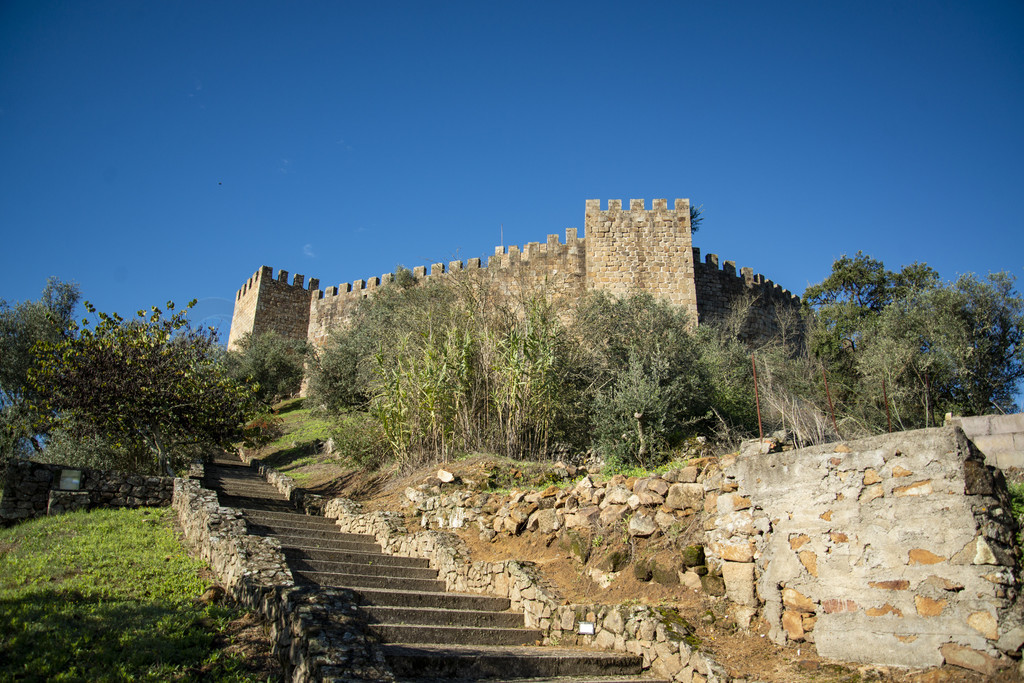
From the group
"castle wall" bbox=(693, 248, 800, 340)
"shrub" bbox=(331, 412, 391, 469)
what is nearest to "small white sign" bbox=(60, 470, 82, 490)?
"shrub" bbox=(331, 412, 391, 469)

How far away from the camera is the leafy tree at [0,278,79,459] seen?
14969 mm

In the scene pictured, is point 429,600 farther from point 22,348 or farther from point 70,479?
point 22,348

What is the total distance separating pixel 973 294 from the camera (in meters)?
14.4

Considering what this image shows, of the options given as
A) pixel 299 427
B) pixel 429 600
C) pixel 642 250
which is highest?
pixel 642 250

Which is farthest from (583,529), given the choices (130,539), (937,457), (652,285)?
(652,285)

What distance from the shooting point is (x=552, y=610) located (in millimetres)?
6547

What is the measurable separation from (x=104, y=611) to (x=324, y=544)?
3241 mm

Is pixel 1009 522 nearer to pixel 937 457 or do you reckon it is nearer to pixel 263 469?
pixel 937 457

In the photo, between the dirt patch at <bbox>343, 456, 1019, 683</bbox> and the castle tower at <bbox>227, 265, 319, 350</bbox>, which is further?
the castle tower at <bbox>227, 265, 319, 350</bbox>

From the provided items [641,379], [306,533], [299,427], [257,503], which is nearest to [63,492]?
[257,503]

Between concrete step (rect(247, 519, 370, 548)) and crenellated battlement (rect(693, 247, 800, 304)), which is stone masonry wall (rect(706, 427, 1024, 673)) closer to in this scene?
concrete step (rect(247, 519, 370, 548))

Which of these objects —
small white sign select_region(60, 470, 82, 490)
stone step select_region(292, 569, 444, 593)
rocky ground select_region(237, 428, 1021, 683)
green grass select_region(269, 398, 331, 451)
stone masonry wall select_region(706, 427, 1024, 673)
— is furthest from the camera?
green grass select_region(269, 398, 331, 451)

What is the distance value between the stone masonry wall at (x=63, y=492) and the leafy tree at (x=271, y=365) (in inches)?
589

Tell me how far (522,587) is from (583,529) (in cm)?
91
